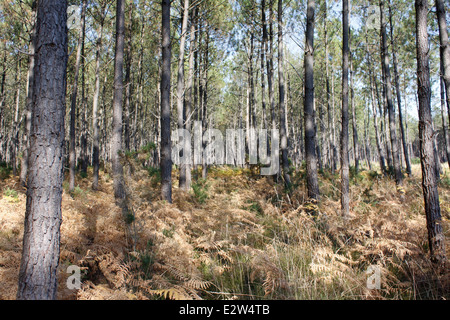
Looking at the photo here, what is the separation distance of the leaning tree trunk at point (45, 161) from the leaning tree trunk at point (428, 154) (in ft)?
15.7

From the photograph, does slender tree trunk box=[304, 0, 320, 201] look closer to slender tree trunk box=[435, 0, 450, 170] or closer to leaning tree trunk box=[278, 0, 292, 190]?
slender tree trunk box=[435, 0, 450, 170]

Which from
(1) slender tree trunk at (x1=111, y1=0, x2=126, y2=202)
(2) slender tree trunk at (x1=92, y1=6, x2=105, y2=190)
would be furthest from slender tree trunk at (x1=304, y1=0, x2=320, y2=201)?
(2) slender tree trunk at (x1=92, y1=6, x2=105, y2=190)

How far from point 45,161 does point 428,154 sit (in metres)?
4.90

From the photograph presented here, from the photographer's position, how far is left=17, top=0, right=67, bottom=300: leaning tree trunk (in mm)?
2369

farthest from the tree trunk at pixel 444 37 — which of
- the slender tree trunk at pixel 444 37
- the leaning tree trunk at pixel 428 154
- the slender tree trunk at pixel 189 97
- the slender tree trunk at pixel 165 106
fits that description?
the slender tree trunk at pixel 189 97

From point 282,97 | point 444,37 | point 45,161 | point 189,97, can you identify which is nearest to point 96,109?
point 189,97

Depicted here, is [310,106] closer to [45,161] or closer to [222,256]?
[222,256]

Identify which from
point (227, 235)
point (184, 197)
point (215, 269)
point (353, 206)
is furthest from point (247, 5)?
point (215, 269)

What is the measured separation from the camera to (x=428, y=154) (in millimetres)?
3811

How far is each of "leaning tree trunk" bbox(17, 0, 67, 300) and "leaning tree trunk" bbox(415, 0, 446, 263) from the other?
4.79 meters

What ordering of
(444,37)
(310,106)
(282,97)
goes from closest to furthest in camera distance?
1. (310,106)
2. (444,37)
3. (282,97)
